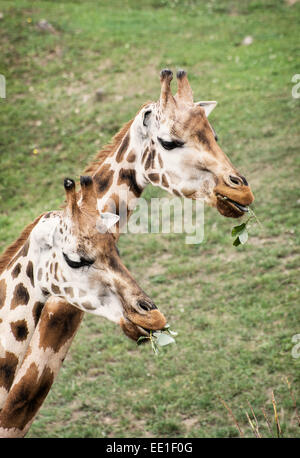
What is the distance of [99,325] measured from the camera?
864 centimetres

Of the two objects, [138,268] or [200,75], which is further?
[200,75]

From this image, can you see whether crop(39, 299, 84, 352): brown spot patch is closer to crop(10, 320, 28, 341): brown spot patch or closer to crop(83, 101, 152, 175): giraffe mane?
crop(10, 320, 28, 341): brown spot patch

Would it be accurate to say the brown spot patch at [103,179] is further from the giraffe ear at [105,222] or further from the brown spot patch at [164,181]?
the giraffe ear at [105,222]

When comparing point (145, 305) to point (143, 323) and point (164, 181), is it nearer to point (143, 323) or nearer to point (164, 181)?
point (143, 323)

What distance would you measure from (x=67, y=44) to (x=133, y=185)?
479 inches

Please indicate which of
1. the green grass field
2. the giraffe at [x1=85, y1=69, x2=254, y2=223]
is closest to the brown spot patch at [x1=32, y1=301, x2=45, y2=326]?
the giraffe at [x1=85, y1=69, x2=254, y2=223]

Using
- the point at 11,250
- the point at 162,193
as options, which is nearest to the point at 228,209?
the point at 11,250

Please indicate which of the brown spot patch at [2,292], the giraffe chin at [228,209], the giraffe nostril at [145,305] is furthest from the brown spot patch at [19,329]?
the giraffe chin at [228,209]

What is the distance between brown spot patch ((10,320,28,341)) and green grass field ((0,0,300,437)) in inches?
117

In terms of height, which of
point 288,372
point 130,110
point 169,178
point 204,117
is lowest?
point 288,372

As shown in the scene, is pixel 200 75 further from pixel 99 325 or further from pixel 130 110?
pixel 99 325

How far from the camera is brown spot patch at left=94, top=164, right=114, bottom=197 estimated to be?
204 inches

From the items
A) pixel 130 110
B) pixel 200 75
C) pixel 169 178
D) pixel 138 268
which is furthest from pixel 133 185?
pixel 200 75

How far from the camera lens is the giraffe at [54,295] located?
3.78 meters
